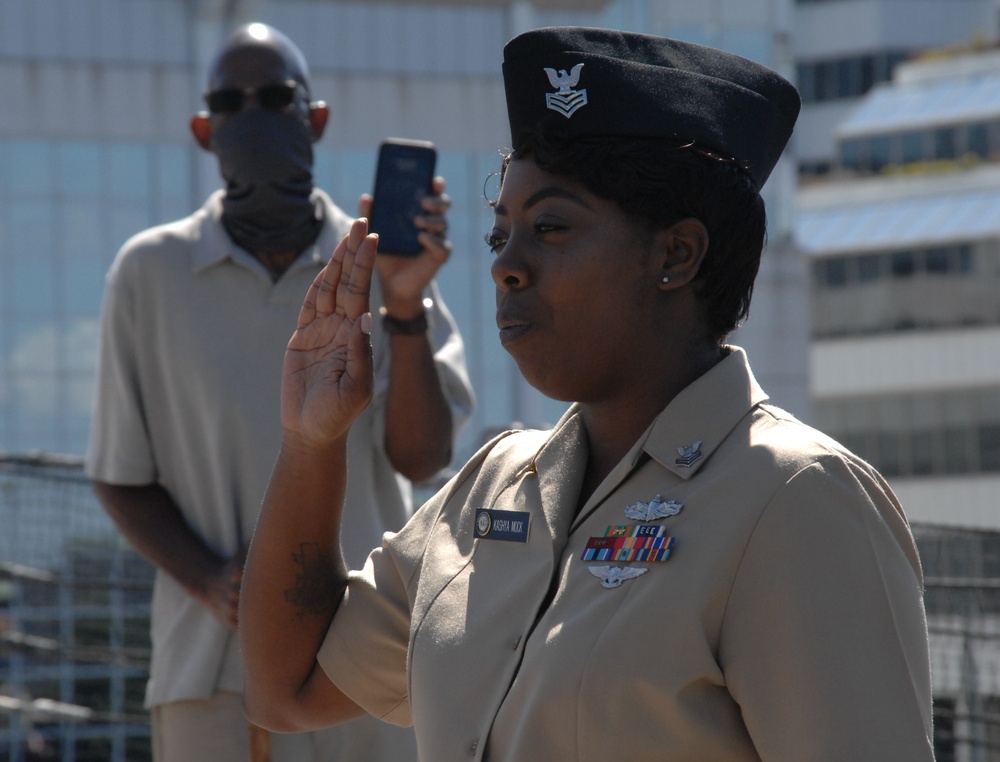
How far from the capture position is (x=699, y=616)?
6.81 feet

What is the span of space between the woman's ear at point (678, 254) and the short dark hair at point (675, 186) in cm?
2

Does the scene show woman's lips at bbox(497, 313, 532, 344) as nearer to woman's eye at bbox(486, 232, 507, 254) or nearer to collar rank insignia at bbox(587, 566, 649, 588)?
woman's eye at bbox(486, 232, 507, 254)

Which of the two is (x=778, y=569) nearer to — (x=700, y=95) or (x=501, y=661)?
(x=501, y=661)

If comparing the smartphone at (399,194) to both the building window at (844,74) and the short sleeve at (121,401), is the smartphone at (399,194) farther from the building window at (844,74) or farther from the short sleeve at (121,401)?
the building window at (844,74)

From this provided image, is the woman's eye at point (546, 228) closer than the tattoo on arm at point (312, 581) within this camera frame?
Yes

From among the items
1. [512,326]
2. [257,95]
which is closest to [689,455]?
[512,326]

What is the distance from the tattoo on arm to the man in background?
1.05 metres

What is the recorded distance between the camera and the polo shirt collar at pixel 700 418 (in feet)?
7.47

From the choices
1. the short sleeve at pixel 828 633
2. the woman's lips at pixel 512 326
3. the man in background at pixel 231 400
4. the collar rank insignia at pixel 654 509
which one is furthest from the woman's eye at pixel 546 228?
the man in background at pixel 231 400

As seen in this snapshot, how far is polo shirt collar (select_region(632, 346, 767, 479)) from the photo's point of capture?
2.28 meters

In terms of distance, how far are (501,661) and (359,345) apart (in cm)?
57

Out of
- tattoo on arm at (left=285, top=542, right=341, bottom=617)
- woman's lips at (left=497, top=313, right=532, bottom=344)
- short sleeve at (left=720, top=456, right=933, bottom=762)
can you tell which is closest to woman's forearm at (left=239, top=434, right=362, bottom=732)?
tattoo on arm at (left=285, top=542, right=341, bottom=617)

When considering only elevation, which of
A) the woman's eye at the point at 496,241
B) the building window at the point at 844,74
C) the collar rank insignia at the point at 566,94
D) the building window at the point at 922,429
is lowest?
the building window at the point at 922,429

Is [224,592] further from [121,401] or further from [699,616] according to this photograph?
[699,616]
